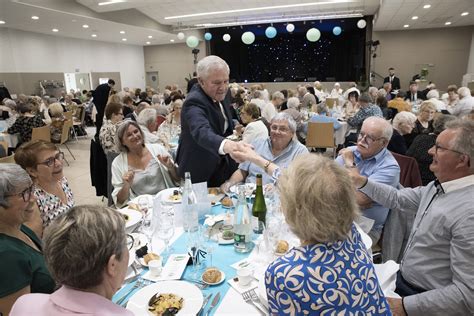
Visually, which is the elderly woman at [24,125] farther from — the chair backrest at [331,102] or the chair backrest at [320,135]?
the chair backrest at [331,102]

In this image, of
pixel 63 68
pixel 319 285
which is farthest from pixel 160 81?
pixel 319 285

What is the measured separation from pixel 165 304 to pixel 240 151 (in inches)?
42.9

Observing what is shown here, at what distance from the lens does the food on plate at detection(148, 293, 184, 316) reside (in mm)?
1196

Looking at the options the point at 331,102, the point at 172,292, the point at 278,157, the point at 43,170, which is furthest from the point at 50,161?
the point at 331,102

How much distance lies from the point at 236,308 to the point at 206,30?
1706 cm

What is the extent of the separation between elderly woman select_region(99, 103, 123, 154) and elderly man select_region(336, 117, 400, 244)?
2.61m

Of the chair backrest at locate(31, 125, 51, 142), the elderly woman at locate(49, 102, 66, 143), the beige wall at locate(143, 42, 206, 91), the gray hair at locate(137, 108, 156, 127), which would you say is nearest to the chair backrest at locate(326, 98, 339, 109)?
the gray hair at locate(137, 108, 156, 127)

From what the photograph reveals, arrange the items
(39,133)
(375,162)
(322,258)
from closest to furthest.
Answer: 1. (322,258)
2. (375,162)
3. (39,133)

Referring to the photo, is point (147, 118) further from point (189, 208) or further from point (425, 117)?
point (425, 117)

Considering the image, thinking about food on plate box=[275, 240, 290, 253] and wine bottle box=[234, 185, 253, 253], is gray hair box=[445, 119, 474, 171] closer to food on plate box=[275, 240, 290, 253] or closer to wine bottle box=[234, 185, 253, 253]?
food on plate box=[275, 240, 290, 253]

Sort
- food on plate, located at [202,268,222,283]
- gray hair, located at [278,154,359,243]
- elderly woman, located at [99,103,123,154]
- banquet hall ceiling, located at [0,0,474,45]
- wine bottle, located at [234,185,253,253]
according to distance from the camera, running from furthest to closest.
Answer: banquet hall ceiling, located at [0,0,474,45] → elderly woman, located at [99,103,123,154] → wine bottle, located at [234,185,253,253] → food on plate, located at [202,268,222,283] → gray hair, located at [278,154,359,243]

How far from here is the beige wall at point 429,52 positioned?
46.7ft

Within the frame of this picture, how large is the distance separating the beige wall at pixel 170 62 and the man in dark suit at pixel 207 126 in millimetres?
17007

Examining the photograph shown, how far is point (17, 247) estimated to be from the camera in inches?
Result: 51.6
